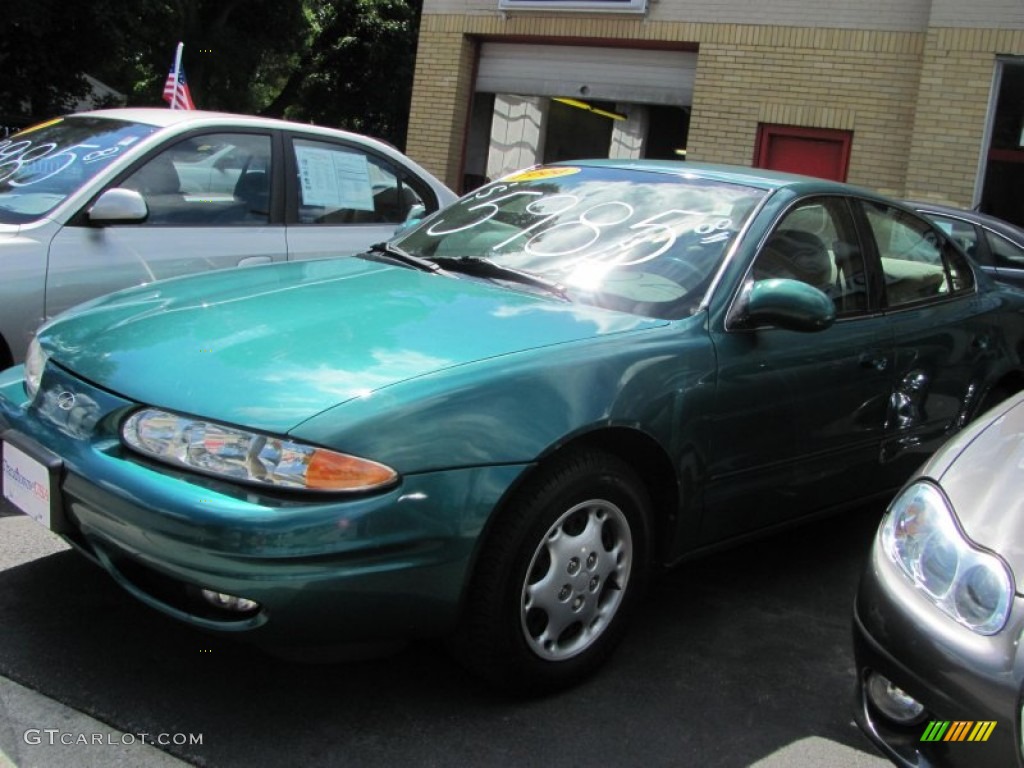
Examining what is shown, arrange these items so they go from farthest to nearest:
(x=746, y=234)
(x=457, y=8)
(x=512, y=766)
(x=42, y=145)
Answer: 1. (x=457, y=8)
2. (x=42, y=145)
3. (x=746, y=234)
4. (x=512, y=766)

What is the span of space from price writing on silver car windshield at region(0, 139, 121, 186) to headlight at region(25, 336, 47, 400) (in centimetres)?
188

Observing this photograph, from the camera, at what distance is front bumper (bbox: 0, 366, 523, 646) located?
231 centimetres

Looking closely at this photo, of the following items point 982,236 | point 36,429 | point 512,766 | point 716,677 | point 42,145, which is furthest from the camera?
point 982,236

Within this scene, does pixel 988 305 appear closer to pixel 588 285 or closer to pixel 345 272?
pixel 588 285

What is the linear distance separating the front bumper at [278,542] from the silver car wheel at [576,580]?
280 millimetres

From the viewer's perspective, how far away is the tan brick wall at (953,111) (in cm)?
972

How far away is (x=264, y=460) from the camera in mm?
2371

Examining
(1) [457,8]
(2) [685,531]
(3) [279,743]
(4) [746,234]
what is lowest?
(3) [279,743]

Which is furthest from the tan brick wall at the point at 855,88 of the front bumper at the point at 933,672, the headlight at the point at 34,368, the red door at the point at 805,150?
the headlight at the point at 34,368

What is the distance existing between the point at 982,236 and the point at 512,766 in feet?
20.6

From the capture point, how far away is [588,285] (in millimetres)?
3285

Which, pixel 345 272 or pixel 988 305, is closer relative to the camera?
pixel 345 272

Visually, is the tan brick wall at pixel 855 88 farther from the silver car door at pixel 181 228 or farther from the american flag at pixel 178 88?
the silver car door at pixel 181 228

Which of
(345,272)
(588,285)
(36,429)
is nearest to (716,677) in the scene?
(588,285)
